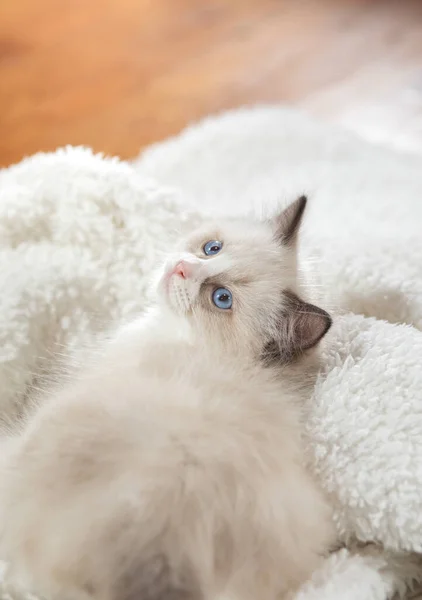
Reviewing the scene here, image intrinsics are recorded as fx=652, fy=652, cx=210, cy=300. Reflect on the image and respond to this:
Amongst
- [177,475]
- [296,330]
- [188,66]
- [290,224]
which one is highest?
[188,66]

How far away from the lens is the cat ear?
959mm

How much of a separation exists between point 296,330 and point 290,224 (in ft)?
0.69

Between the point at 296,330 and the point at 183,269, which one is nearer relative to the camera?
the point at 296,330

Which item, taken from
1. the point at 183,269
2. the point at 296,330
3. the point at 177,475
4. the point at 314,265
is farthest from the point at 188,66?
the point at 177,475

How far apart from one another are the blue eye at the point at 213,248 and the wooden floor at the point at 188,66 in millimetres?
762

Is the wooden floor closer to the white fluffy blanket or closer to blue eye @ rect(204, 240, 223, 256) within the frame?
the white fluffy blanket

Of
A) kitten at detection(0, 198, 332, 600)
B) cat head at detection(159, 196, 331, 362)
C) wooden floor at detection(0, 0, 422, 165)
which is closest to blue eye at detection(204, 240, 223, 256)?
cat head at detection(159, 196, 331, 362)

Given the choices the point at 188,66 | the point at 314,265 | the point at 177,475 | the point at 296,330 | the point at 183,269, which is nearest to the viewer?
the point at 177,475

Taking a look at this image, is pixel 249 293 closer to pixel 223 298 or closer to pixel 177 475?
pixel 223 298

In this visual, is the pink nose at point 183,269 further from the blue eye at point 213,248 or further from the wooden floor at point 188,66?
the wooden floor at point 188,66

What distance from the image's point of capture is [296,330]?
81cm

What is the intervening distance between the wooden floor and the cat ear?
796 millimetres

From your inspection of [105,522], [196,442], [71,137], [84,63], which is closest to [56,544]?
[105,522]

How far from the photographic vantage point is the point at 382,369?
0.82 m
